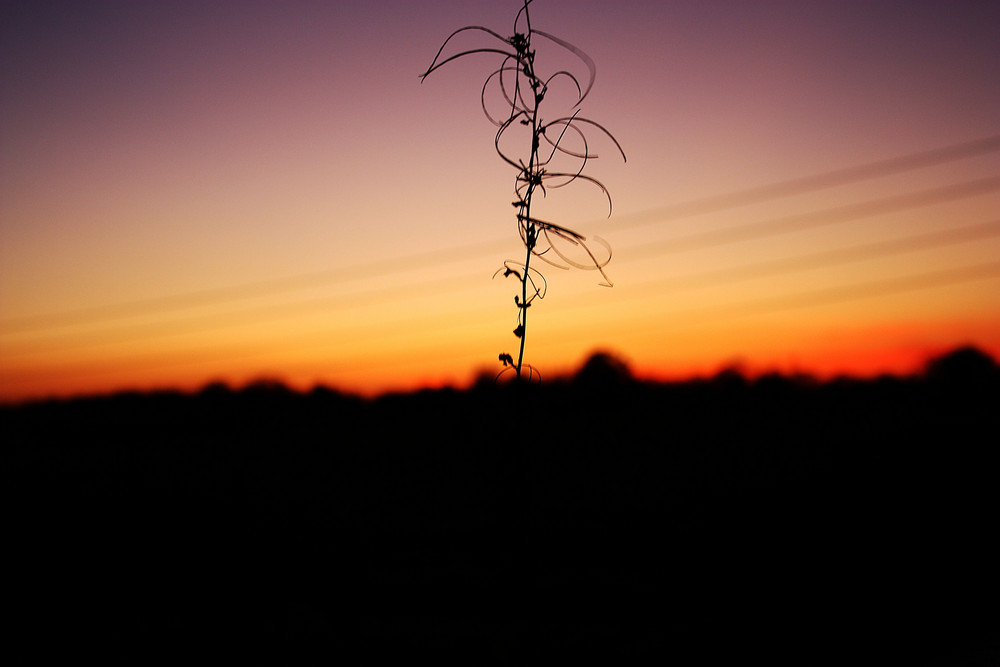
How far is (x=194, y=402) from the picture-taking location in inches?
552

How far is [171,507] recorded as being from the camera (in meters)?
9.96

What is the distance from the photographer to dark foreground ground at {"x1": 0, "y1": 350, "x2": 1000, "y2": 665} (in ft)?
10.2

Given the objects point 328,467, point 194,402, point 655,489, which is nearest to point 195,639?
point 655,489

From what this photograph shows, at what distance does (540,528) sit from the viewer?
15.5 feet

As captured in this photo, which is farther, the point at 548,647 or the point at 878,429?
the point at 878,429

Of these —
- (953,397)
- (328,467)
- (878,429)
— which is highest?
(953,397)

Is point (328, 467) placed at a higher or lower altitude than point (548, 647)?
higher

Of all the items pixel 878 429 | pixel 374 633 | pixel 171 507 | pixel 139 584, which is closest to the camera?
pixel 374 633

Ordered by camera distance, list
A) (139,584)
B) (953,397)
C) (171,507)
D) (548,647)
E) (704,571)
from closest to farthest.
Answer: (548,647) < (704,571) < (139,584) < (953,397) < (171,507)

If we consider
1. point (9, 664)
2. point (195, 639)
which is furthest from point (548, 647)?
point (9, 664)

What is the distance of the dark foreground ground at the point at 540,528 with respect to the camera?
310 cm

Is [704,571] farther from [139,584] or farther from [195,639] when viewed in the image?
[139,584]

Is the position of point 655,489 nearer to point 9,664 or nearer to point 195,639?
point 195,639

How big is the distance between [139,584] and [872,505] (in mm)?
7268
